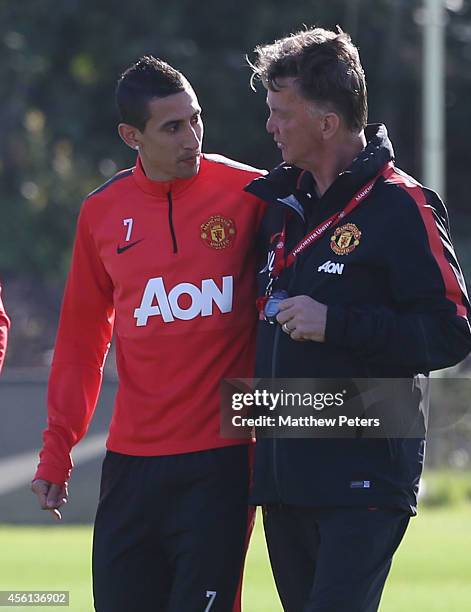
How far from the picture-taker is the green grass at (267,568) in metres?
8.84

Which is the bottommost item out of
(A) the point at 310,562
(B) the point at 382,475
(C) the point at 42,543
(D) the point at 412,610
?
(C) the point at 42,543

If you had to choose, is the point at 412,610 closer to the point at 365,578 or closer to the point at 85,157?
the point at 365,578

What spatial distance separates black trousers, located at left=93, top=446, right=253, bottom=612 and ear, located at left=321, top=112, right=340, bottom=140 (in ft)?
3.39

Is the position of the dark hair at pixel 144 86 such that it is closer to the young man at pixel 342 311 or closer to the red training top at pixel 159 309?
the red training top at pixel 159 309

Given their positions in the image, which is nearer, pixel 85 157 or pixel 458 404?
pixel 458 404

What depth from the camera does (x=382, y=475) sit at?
14.5 ft

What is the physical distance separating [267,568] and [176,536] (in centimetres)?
677

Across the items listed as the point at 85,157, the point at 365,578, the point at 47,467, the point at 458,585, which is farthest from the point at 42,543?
the point at 85,157

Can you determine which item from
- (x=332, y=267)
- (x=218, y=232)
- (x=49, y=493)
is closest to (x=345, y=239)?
(x=332, y=267)

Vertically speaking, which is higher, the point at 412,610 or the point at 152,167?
the point at 152,167

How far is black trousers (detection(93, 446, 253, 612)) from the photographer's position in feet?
15.7

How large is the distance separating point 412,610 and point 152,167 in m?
3.94

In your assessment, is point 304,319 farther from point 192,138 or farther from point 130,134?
point 130,134

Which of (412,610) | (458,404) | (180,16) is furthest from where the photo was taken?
(180,16)
